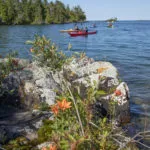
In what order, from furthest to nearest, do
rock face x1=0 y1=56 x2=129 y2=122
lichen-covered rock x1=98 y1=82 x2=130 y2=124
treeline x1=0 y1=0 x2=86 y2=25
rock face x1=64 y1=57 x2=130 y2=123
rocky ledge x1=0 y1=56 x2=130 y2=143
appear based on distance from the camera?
treeline x1=0 y1=0 x2=86 y2=25, lichen-covered rock x1=98 y1=82 x2=130 y2=124, rock face x1=64 y1=57 x2=130 y2=123, rock face x1=0 y1=56 x2=129 y2=122, rocky ledge x1=0 y1=56 x2=130 y2=143

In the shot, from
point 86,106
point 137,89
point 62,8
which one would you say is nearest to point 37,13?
point 62,8

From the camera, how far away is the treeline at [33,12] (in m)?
110

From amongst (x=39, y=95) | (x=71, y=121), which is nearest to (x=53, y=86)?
(x=39, y=95)

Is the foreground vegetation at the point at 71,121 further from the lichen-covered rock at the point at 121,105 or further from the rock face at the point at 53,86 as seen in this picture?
the lichen-covered rock at the point at 121,105

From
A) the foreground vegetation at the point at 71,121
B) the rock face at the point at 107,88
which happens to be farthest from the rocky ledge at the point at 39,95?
the foreground vegetation at the point at 71,121

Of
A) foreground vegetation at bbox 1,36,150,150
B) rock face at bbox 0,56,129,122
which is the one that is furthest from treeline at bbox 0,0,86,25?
foreground vegetation at bbox 1,36,150,150

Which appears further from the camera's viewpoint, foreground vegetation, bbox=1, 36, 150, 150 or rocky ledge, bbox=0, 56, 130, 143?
rocky ledge, bbox=0, 56, 130, 143

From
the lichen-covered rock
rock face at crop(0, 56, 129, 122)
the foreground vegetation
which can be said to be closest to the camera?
the foreground vegetation

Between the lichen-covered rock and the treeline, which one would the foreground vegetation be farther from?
the treeline

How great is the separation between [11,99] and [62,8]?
13388 cm

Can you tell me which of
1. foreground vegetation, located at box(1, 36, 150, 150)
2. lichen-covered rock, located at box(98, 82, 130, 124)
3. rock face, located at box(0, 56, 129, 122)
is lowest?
lichen-covered rock, located at box(98, 82, 130, 124)

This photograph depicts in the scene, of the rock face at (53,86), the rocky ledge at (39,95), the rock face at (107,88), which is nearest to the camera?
the rocky ledge at (39,95)

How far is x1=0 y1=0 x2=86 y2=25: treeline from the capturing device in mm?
109938

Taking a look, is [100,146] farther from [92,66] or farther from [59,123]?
[92,66]
